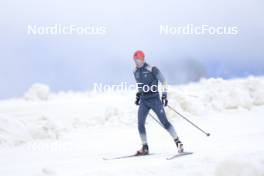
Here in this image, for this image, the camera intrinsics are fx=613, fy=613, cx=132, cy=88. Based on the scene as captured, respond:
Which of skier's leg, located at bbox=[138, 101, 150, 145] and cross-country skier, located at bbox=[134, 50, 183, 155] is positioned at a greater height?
cross-country skier, located at bbox=[134, 50, 183, 155]

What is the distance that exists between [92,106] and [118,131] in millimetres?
360

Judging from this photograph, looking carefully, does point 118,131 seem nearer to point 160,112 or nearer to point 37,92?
point 37,92

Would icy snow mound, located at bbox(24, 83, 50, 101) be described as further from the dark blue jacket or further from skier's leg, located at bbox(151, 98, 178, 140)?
skier's leg, located at bbox(151, 98, 178, 140)

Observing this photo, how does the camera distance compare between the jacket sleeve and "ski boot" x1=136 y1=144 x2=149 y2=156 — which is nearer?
the jacket sleeve

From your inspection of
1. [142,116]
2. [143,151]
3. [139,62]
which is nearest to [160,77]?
[139,62]

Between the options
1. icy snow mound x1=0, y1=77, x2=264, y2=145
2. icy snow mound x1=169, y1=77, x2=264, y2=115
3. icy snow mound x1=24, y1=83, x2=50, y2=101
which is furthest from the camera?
icy snow mound x1=169, y1=77, x2=264, y2=115

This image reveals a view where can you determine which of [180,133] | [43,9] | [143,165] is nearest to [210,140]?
[180,133]

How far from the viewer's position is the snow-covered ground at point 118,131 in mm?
4340

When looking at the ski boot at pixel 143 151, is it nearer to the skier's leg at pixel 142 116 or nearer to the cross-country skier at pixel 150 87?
the skier's leg at pixel 142 116

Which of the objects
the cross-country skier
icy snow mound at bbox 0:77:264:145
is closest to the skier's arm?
the cross-country skier

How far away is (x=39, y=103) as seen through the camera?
5.53 metres

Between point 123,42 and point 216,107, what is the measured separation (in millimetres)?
1513

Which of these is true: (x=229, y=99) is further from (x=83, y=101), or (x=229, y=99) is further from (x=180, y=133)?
(x=83, y=101)

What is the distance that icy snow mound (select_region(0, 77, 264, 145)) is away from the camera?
5.28 m
